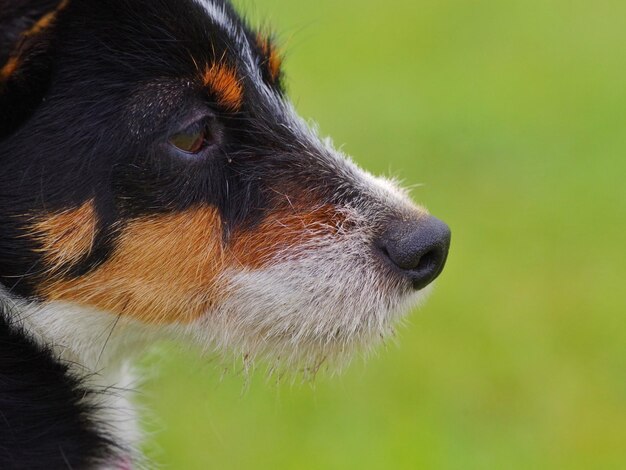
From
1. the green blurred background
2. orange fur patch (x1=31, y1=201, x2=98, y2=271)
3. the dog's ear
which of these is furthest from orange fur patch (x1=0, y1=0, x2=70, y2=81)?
the green blurred background

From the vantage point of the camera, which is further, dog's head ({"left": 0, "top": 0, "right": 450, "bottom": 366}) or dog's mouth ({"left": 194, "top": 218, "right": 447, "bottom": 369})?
dog's mouth ({"left": 194, "top": 218, "right": 447, "bottom": 369})

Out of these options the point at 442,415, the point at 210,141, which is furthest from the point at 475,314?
the point at 210,141

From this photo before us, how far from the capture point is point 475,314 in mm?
6672

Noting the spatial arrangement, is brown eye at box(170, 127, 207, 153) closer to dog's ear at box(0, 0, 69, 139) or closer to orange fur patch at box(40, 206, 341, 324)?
orange fur patch at box(40, 206, 341, 324)

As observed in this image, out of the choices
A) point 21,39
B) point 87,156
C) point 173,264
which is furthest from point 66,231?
point 21,39

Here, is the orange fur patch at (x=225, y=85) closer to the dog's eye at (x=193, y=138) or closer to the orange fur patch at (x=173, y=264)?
the dog's eye at (x=193, y=138)

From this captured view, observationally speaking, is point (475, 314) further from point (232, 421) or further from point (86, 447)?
point (86, 447)

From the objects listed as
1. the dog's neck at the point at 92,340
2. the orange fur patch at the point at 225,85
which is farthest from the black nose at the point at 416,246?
the dog's neck at the point at 92,340

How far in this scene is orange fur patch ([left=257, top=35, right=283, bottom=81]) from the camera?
12.9ft

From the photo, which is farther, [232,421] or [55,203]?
[232,421]

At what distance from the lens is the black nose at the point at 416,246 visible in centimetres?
344

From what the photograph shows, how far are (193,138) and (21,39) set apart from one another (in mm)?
652

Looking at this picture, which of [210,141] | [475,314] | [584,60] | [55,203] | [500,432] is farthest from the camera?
[584,60]

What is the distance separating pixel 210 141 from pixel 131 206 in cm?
40
